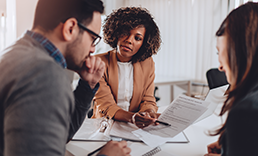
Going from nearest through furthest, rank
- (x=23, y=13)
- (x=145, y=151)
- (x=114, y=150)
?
(x=114, y=150), (x=145, y=151), (x=23, y=13)

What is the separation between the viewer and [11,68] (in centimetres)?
48

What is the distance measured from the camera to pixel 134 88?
1.46 meters

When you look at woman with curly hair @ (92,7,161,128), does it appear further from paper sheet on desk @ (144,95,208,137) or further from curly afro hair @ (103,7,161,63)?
paper sheet on desk @ (144,95,208,137)

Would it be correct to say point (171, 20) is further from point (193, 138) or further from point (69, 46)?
point (69, 46)

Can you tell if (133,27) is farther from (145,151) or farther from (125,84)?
(145,151)

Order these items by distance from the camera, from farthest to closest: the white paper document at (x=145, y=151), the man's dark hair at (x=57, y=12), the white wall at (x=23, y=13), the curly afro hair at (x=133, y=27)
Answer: the white wall at (x=23, y=13) → the curly afro hair at (x=133, y=27) → the white paper document at (x=145, y=151) → the man's dark hair at (x=57, y=12)

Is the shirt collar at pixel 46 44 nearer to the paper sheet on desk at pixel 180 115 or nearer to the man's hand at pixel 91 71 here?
the man's hand at pixel 91 71

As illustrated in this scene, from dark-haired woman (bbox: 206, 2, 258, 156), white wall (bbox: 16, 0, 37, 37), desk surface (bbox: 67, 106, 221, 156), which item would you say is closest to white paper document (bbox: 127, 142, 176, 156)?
desk surface (bbox: 67, 106, 221, 156)

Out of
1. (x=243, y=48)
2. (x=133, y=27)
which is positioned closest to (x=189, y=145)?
(x=243, y=48)

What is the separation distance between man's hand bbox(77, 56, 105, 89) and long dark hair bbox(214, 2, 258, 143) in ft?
1.84

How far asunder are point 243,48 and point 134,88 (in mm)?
958

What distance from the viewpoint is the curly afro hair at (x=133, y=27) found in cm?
144

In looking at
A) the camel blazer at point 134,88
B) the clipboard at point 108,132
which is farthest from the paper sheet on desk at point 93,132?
the camel blazer at point 134,88

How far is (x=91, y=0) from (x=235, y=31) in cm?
48
